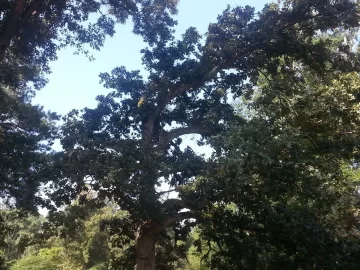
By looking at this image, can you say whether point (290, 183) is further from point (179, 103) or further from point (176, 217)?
point (179, 103)

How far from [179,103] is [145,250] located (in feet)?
20.7

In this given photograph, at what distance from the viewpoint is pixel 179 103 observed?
1427 centimetres

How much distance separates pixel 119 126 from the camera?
1230cm

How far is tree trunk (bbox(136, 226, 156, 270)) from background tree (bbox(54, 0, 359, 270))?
3 centimetres

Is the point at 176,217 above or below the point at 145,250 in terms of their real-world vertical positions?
above

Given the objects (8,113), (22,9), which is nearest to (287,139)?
(22,9)

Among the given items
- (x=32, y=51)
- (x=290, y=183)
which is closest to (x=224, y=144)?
(x=290, y=183)

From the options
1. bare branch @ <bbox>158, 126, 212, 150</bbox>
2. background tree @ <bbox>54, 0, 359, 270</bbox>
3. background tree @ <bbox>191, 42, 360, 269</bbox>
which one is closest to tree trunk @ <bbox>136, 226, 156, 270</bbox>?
background tree @ <bbox>54, 0, 359, 270</bbox>

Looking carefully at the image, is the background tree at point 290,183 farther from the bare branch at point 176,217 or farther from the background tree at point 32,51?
the background tree at point 32,51

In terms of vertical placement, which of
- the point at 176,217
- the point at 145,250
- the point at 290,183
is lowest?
the point at 145,250

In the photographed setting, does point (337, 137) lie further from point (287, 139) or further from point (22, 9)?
point (22, 9)

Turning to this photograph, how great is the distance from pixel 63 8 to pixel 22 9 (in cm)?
194

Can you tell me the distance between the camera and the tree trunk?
1082 cm

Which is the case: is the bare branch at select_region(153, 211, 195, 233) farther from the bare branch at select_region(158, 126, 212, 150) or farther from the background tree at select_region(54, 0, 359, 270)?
the bare branch at select_region(158, 126, 212, 150)
